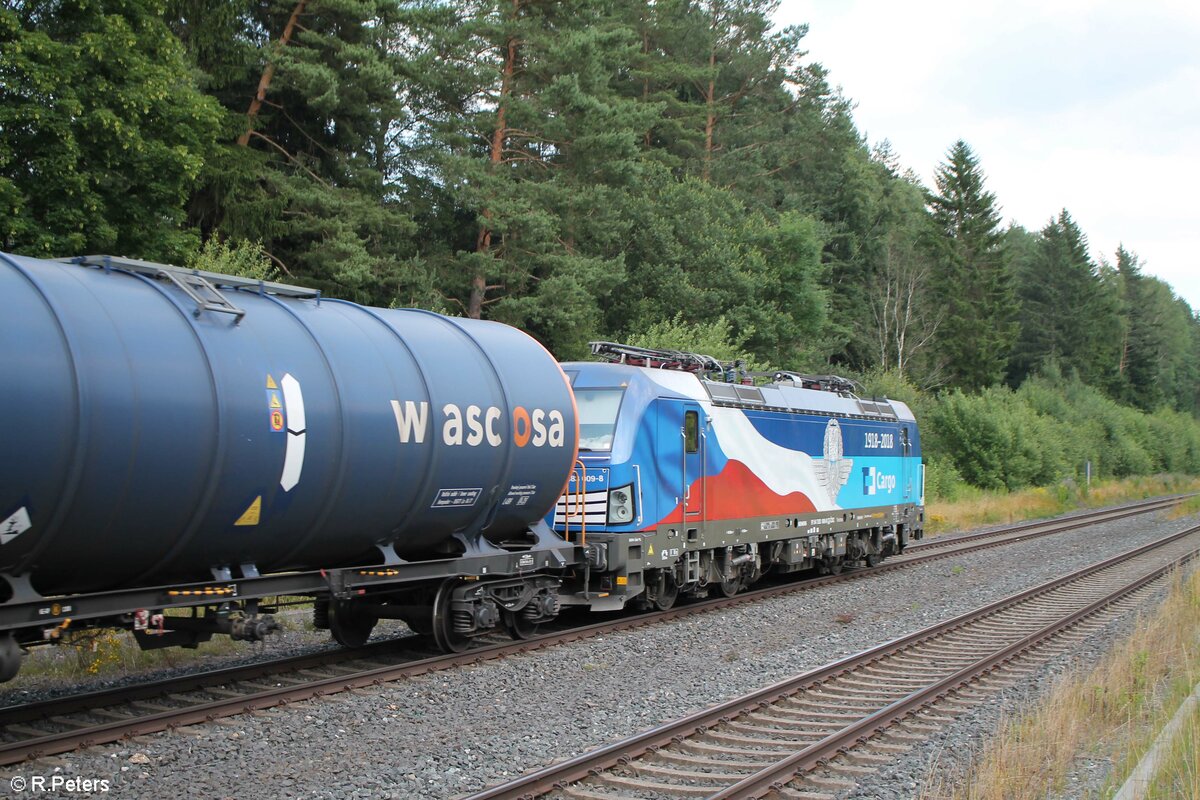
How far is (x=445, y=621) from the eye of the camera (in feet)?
35.2

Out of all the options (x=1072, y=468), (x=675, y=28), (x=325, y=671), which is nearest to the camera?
(x=325, y=671)

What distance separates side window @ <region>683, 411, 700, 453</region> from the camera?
14.1m

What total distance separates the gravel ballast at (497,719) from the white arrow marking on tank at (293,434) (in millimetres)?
1904

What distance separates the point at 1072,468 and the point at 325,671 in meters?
46.0

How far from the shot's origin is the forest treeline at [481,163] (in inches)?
791

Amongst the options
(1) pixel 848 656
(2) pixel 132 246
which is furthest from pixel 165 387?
(2) pixel 132 246

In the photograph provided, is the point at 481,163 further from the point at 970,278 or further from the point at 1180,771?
the point at 970,278

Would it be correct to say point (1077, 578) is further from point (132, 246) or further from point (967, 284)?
point (967, 284)

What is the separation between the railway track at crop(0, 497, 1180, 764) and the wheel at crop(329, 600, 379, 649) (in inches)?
8.1

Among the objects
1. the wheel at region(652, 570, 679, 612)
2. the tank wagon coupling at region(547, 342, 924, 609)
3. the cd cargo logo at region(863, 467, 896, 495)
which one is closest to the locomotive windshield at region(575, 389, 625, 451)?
the tank wagon coupling at region(547, 342, 924, 609)

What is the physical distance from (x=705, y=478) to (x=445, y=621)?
195 inches

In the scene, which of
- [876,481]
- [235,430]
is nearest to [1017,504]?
[876,481]

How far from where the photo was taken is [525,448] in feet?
35.1

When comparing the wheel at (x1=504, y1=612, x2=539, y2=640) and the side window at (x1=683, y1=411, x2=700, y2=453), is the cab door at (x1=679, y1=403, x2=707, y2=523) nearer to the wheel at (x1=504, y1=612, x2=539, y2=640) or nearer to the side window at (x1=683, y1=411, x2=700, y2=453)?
the side window at (x1=683, y1=411, x2=700, y2=453)
